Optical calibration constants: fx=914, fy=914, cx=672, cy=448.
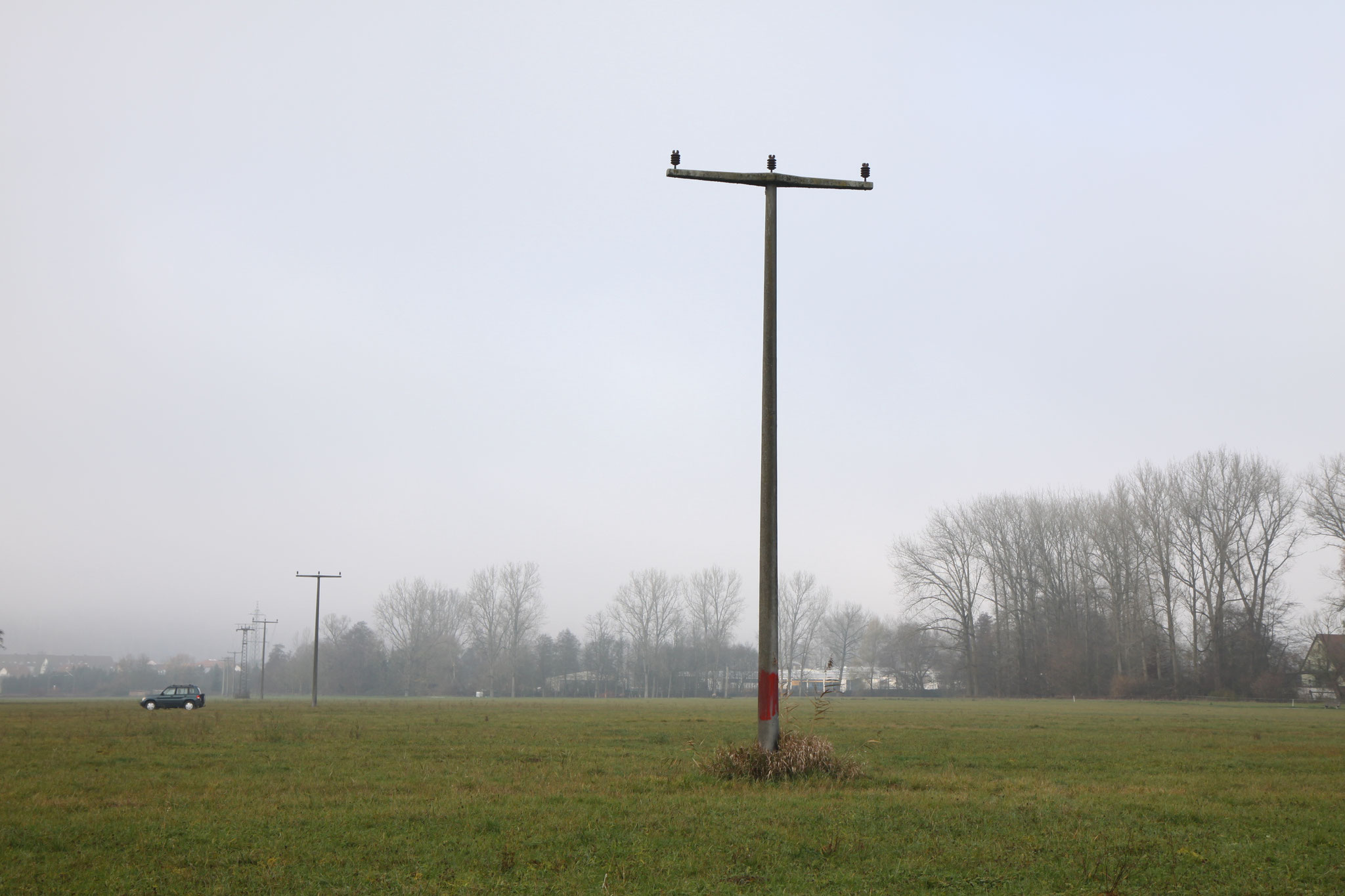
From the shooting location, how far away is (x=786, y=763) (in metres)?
13.1

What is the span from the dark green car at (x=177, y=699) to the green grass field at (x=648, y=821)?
30.0 m

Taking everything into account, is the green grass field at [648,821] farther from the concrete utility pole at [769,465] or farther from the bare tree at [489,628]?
the bare tree at [489,628]

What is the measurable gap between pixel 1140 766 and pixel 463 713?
30088 mm

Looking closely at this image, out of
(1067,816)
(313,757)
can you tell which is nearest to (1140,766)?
(1067,816)

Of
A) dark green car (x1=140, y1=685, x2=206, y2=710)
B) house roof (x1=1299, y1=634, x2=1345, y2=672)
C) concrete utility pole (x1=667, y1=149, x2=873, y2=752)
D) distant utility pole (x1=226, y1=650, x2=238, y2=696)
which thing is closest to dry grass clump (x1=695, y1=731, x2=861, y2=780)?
concrete utility pole (x1=667, y1=149, x2=873, y2=752)

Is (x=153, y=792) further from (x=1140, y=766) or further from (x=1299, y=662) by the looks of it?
→ (x=1299, y=662)

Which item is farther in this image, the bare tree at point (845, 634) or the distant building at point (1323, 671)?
the bare tree at point (845, 634)

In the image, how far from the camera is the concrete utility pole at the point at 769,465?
13484 millimetres

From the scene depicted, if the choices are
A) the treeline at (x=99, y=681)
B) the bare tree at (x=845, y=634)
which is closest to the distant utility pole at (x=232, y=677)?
the treeline at (x=99, y=681)

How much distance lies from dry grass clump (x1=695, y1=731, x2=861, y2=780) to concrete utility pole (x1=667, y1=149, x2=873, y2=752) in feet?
0.70

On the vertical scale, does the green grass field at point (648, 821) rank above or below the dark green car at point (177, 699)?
above

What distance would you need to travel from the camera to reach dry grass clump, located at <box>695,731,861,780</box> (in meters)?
13.1

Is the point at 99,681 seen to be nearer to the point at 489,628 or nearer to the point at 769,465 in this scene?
the point at 489,628

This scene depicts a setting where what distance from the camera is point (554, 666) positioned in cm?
13412
